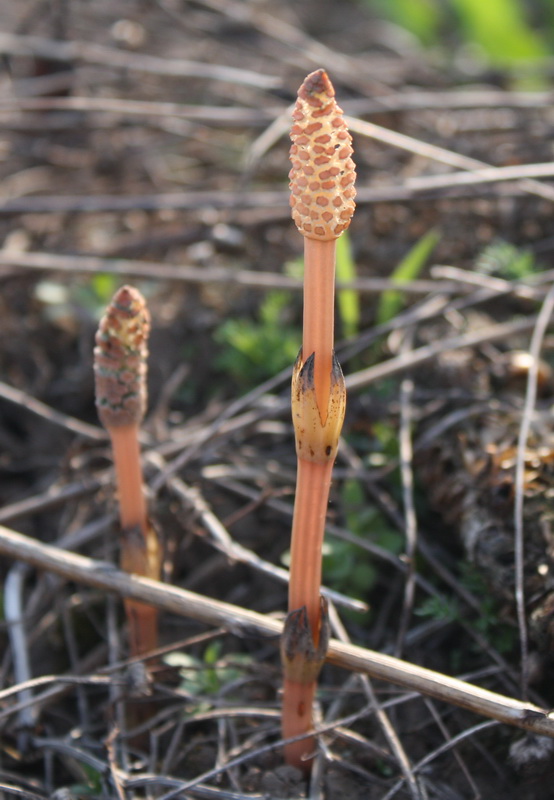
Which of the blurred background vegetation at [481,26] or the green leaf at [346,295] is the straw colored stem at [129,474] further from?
the blurred background vegetation at [481,26]

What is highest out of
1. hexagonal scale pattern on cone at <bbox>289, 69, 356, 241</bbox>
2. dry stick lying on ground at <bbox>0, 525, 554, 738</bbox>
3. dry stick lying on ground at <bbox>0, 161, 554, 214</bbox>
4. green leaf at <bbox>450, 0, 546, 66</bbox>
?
green leaf at <bbox>450, 0, 546, 66</bbox>

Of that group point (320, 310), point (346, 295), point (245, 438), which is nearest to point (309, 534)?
point (320, 310)

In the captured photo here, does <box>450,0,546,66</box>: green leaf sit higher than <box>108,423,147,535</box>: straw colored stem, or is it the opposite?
<box>450,0,546,66</box>: green leaf

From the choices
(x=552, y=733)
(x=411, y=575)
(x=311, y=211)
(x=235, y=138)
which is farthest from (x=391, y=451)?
(x=235, y=138)

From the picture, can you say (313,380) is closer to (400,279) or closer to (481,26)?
(400,279)

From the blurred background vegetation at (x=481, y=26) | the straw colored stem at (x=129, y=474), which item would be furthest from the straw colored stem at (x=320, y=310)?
the blurred background vegetation at (x=481, y=26)

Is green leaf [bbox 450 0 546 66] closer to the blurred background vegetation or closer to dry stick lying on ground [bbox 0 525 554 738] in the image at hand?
the blurred background vegetation

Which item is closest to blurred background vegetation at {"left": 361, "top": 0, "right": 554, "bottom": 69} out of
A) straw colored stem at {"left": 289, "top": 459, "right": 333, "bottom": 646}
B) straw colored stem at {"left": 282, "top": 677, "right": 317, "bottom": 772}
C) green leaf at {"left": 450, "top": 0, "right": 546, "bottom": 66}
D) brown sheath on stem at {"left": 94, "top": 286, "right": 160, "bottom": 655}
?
green leaf at {"left": 450, "top": 0, "right": 546, "bottom": 66}
